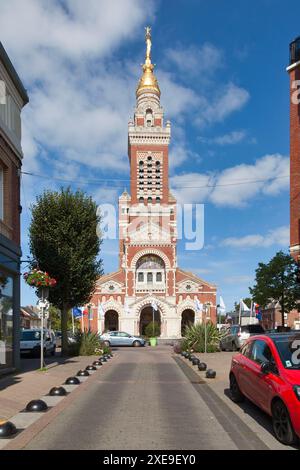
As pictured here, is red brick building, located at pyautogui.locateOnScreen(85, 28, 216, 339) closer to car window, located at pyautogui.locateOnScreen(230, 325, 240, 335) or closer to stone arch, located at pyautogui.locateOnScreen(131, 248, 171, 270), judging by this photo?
stone arch, located at pyautogui.locateOnScreen(131, 248, 171, 270)

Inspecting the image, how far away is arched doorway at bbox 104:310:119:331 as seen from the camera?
65.1m

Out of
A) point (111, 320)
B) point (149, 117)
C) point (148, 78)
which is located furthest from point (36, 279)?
point (148, 78)

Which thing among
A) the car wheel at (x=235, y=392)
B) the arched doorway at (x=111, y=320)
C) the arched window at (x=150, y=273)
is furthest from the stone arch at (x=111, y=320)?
the car wheel at (x=235, y=392)

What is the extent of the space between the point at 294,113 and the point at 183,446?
21.5 metres

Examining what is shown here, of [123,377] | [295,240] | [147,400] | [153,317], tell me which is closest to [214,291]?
[153,317]

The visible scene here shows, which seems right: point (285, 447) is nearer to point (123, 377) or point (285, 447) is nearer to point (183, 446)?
point (183, 446)

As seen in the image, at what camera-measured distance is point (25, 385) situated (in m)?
12.6

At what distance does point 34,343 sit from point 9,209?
1074cm

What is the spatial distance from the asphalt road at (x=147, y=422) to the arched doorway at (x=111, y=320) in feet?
172

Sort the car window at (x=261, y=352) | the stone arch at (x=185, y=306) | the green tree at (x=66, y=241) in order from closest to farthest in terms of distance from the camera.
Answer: the car window at (x=261, y=352), the green tree at (x=66, y=241), the stone arch at (x=185, y=306)

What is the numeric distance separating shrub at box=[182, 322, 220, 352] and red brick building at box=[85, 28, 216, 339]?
33.4 metres

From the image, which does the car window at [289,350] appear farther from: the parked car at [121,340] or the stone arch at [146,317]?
the stone arch at [146,317]

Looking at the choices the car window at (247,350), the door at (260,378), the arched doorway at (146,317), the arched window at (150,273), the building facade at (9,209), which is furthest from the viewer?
the arched doorway at (146,317)

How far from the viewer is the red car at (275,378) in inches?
258
